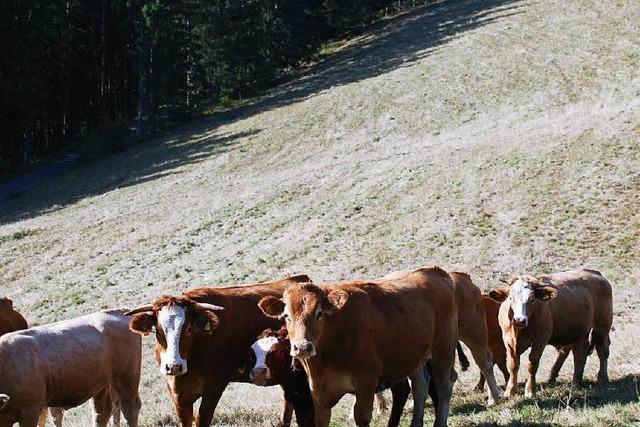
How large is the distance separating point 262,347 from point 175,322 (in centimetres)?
126

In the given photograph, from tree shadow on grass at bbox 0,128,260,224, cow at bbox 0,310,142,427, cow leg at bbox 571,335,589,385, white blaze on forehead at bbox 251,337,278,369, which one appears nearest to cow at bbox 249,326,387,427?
white blaze on forehead at bbox 251,337,278,369

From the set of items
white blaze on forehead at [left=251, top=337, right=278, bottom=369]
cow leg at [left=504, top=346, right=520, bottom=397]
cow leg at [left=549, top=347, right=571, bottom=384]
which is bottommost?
cow leg at [left=549, top=347, right=571, bottom=384]

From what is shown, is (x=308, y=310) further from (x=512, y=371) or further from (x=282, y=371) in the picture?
(x=512, y=371)

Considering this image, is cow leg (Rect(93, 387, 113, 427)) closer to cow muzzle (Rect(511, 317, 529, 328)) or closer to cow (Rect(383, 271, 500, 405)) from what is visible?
cow (Rect(383, 271, 500, 405))

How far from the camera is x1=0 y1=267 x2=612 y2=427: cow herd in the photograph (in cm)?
903

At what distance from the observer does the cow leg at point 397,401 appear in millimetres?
10305

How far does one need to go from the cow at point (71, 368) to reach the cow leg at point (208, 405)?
1672mm

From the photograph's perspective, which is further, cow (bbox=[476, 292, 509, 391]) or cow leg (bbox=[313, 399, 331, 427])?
cow (bbox=[476, 292, 509, 391])

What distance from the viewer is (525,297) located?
490 inches

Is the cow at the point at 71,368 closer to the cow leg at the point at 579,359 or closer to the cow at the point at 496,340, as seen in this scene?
the cow at the point at 496,340

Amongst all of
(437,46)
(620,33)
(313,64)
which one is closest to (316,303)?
(620,33)

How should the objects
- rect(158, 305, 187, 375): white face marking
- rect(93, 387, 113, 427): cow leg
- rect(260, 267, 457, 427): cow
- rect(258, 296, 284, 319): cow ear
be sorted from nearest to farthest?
rect(260, 267, 457, 427): cow < rect(158, 305, 187, 375): white face marking < rect(258, 296, 284, 319): cow ear < rect(93, 387, 113, 427): cow leg

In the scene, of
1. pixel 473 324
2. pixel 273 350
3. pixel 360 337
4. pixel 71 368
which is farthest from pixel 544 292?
pixel 71 368

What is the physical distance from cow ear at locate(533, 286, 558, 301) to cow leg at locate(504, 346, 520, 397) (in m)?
1.06
